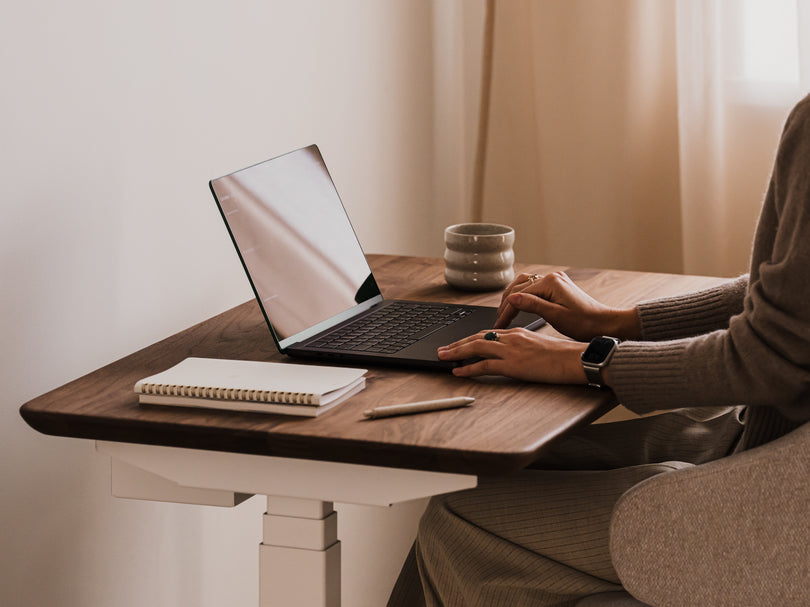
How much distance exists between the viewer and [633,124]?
247 cm

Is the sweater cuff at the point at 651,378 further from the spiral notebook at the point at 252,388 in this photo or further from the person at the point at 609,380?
the spiral notebook at the point at 252,388

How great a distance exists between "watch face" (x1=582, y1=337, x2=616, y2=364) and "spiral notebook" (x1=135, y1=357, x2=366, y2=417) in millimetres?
255

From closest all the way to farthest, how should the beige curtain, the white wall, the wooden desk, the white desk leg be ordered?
the wooden desk → the white desk leg → the white wall → the beige curtain

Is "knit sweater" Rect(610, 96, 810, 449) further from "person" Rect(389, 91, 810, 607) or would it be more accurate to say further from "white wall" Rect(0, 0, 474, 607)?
"white wall" Rect(0, 0, 474, 607)

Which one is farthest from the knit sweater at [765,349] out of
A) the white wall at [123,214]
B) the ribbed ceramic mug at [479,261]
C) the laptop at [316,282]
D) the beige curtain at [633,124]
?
the beige curtain at [633,124]

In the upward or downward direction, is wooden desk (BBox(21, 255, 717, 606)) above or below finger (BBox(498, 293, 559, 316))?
below

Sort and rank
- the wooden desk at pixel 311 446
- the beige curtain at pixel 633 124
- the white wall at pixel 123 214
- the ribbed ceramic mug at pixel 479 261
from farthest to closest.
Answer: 1. the beige curtain at pixel 633 124
2. the ribbed ceramic mug at pixel 479 261
3. the white wall at pixel 123 214
4. the wooden desk at pixel 311 446

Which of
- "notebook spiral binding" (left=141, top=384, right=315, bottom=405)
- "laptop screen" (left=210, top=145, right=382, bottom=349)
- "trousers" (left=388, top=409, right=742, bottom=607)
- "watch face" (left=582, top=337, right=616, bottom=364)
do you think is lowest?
"trousers" (left=388, top=409, right=742, bottom=607)

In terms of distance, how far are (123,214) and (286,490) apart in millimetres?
583

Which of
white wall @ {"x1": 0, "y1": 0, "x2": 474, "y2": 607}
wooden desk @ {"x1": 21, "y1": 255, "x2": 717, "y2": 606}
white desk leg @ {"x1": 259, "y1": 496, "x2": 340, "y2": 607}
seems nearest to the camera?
wooden desk @ {"x1": 21, "y1": 255, "x2": 717, "y2": 606}

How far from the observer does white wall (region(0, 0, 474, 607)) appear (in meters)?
1.36

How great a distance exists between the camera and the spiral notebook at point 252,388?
→ 1138 millimetres

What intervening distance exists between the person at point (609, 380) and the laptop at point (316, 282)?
0.27 ft

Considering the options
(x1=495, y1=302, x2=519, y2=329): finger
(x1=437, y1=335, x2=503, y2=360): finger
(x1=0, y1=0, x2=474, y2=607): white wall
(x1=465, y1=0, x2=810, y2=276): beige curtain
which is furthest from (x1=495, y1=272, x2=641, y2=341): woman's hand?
(x1=465, y1=0, x2=810, y2=276): beige curtain
